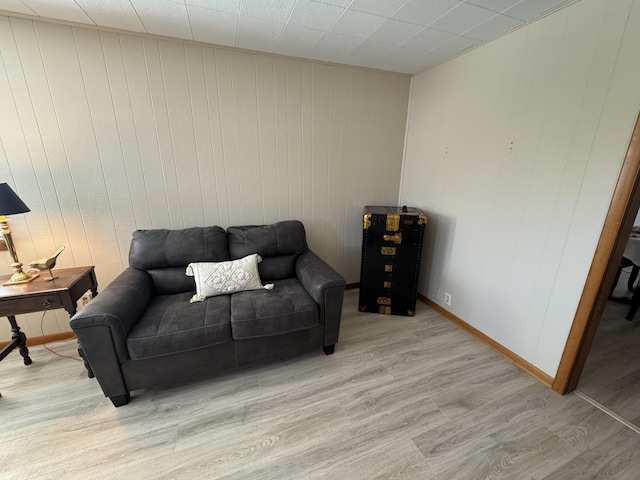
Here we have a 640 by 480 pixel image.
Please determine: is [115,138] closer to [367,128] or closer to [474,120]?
[367,128]

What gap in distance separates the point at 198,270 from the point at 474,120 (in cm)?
253

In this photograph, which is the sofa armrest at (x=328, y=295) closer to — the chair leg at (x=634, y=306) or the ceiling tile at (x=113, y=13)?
the ceiling tile at (x=113, y=13)

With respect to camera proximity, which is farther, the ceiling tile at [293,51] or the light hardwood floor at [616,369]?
the ceiling tile at [293,51]

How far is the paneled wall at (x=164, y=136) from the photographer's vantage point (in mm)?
1854

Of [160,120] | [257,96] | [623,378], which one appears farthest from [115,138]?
[623,378]

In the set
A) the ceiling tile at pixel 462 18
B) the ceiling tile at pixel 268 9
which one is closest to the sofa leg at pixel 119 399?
the ceiling tile at pixel 268 9

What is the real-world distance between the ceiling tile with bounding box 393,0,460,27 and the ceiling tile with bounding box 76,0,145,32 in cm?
165

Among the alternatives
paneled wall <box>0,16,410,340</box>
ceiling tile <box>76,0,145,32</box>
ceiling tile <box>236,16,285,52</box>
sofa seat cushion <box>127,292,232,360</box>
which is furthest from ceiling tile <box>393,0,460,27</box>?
sofa seat cushion <box>127,292,232,360</box>

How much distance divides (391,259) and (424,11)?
183cm

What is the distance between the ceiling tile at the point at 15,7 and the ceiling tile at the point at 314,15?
1607 millimetres

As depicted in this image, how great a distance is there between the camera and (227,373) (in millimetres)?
1908

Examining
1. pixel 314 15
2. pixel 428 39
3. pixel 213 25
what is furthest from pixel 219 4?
pixel 428 39

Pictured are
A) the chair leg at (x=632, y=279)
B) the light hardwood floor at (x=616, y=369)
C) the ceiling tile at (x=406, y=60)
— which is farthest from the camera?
the chair leg at (x=632, y=279)

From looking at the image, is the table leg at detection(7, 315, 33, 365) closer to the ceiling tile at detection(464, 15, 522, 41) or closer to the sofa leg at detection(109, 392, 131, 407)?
the sofa leg at detection(109, 392, 131, 407)
